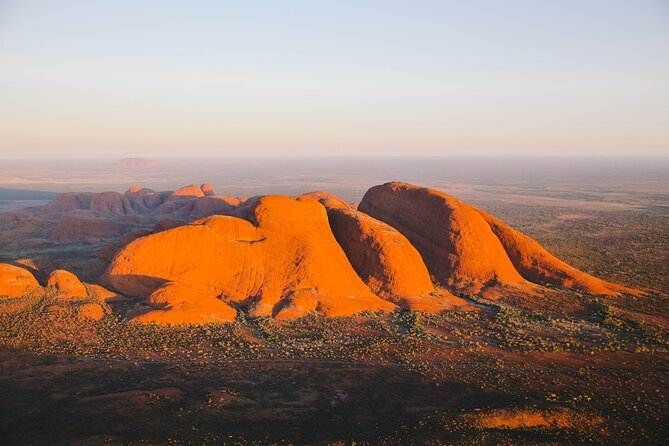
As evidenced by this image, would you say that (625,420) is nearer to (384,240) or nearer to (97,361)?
(384,240)

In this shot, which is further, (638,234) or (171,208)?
(171,208)

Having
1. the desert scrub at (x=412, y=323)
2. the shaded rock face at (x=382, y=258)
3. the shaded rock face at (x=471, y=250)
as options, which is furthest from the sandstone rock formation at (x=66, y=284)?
the shaded rock face at (x=471, y=250)

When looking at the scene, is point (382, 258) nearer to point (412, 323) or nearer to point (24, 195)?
point (412, 323)

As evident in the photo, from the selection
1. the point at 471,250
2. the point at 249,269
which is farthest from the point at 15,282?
the point at 471,250

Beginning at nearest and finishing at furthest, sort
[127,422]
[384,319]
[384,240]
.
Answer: [127,422] < [384,319] < [384,240]

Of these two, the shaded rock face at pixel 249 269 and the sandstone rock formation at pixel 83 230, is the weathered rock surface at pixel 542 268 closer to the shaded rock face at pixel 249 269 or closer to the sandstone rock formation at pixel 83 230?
the shaded rock face at pixel 249 269

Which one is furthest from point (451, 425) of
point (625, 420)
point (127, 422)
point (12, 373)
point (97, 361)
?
point (12, 373)
